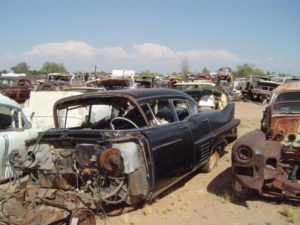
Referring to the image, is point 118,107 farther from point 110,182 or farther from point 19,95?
point 19,95

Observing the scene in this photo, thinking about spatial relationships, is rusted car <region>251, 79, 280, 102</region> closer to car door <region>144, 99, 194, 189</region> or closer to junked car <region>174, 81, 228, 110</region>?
junked car <region>174, 81, 228, 110</region>

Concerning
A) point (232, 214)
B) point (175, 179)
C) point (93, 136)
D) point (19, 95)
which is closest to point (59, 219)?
point (93, 136)

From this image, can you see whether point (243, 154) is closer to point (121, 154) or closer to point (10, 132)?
point (121, 154)

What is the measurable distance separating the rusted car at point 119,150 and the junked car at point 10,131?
2.42 feet

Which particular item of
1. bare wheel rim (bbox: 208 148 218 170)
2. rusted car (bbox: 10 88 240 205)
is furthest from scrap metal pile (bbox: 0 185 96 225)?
bare wheel rim (bbox: 208 148 218 170)

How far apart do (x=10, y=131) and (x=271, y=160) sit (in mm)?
4395

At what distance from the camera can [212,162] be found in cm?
823

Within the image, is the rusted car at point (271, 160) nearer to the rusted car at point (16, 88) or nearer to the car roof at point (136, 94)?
the car roof at point (136, 94)

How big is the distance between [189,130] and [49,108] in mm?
5559

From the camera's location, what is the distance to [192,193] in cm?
686

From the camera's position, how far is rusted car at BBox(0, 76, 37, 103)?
907 inches

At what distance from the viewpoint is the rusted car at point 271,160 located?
5.88 meters

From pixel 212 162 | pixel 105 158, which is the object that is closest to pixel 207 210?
pixel 105 158

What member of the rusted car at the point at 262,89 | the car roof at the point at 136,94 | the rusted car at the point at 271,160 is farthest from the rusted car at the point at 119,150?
the rusted car at the point at 262,89
